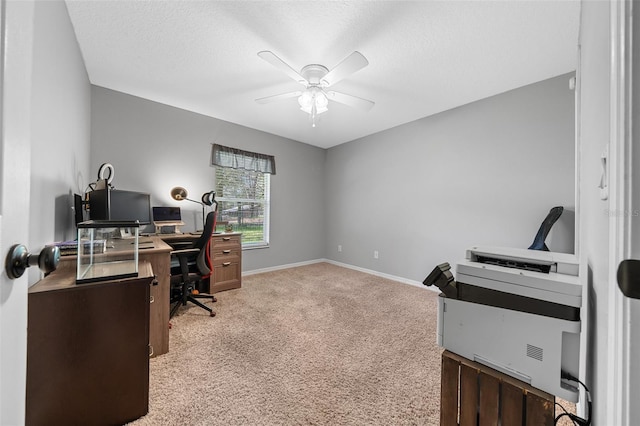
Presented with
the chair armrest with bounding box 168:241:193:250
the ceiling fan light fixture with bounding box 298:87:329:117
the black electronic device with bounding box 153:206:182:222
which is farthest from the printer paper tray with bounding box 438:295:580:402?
the black electronic device with bounding box 153:206:182:222

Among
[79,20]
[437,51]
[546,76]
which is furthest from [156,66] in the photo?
[546,76]

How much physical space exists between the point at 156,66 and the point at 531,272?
3.19m

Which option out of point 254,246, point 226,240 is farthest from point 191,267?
point 254,246

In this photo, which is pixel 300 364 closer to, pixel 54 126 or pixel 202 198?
pixel 54 126

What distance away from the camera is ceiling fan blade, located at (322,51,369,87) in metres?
1.79

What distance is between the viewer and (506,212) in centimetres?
275

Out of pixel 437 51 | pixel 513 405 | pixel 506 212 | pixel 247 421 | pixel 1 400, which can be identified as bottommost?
pixel 247 421

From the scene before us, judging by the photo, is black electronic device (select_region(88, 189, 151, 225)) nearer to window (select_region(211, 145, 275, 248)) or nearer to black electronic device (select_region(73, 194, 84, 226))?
black electronic device (select_region(73, 194, 84, 226))

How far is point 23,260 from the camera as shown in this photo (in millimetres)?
488

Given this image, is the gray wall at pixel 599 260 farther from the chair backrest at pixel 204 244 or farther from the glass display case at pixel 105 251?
the chair backrest at pixel 204 244

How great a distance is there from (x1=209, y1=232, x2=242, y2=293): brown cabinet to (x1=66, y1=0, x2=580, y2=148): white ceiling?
1.79 meters

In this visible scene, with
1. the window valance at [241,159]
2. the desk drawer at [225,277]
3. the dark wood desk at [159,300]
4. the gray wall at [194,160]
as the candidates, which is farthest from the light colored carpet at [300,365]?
the window valance at [241,159]

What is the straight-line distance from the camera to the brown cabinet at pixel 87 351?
3.64ft

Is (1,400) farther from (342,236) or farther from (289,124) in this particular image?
(342,236)
